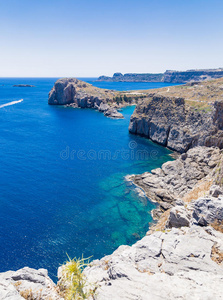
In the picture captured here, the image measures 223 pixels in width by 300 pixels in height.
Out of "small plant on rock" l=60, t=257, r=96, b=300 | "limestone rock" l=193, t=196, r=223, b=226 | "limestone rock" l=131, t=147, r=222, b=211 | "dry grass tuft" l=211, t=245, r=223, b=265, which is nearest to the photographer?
"small plant on rock" l=60, t=257, r=96, b=300

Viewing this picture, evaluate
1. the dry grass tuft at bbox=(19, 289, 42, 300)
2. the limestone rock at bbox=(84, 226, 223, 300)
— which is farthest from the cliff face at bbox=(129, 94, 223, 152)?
the dry grass tuft at bbox=(19, 289, 42, 300)

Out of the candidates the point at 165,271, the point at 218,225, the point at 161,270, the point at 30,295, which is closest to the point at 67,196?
the point at 30,295

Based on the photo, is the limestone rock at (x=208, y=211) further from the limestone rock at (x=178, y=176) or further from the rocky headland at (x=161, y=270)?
the limestone rock at (x=178, y=176)

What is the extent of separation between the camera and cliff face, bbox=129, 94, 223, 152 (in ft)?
237

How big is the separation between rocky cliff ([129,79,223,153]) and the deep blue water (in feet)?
23.9

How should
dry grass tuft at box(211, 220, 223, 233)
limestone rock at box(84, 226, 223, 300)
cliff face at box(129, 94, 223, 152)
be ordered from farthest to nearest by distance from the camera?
cliff face at box(129, 94, 223, 152)
dry grass tuft at box(211, 220, 223, 233)
limestone rock at box(84, 226, 223, 300)

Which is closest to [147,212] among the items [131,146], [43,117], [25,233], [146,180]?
[146,180]

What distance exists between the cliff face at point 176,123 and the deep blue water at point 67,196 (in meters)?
6.94

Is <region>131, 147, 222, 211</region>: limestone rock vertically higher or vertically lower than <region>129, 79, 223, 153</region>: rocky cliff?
lower

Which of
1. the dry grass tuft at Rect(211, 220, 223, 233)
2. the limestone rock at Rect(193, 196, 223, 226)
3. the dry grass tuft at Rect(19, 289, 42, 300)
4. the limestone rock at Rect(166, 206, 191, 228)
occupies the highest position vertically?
the limestone rock at Rect(193, 196, 223, 226)

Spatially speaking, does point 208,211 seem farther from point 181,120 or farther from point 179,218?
point 181,120

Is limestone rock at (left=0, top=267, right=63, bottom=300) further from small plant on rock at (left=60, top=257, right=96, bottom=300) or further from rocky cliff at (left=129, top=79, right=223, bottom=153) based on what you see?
rocky cliff at (left=129, top=79, right=223, bottom=153)

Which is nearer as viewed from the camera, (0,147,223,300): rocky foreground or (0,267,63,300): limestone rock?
(0,147,223,300): rocky foreground

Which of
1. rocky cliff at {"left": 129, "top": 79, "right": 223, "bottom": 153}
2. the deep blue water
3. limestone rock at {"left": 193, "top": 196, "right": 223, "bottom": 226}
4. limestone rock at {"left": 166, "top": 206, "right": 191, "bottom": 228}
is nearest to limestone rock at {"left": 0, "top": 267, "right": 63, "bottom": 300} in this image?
limestone rock at {"left": 193, "top": 196, "right": 223, "bottom": 226}
